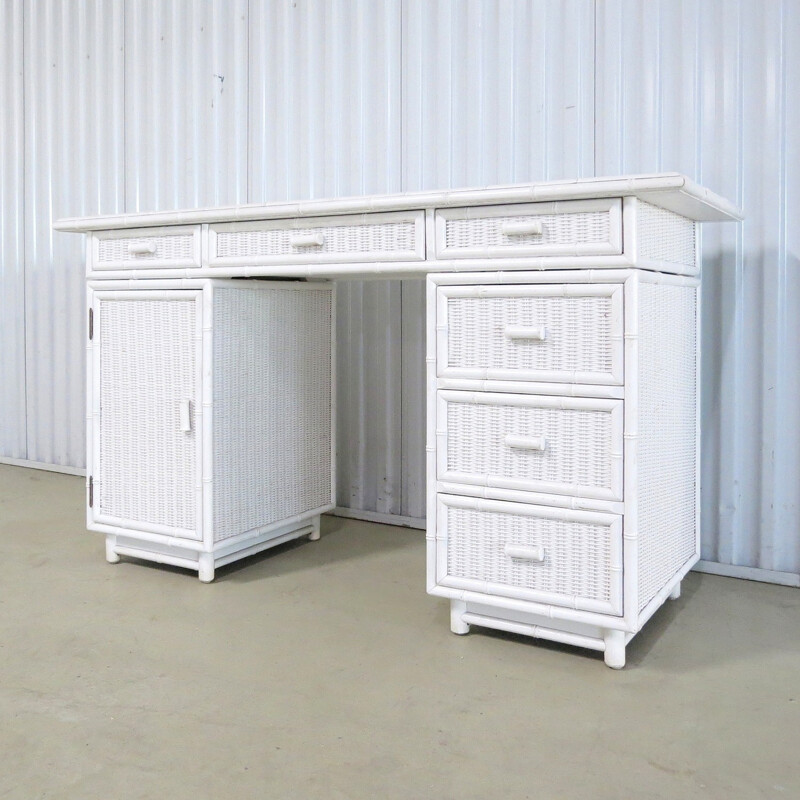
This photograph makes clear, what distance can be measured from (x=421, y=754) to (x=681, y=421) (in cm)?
105

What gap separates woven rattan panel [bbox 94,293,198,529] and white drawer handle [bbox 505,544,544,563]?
897 millimetres

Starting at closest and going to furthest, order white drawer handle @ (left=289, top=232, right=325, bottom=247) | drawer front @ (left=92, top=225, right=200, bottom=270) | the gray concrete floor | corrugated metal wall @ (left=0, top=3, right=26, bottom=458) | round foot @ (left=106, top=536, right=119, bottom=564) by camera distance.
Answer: the gray concrete floor → white drawer handle @ (left=289, top=232, right=325, bottom=247) → drawer front @ (left=92, top=225, right=200, bottom=270) → round foot @ (left=106, top=536, right=119, bottom=564) → corrugated metal wall @ (left=0, top=3, right=26, bottom=458)

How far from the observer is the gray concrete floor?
54.9 inches

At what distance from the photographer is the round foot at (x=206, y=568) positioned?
2.36 meters

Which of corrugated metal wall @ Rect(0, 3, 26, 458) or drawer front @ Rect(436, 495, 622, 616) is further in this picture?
corrugated metal wall @ Rect(0, 3, 26, 458)

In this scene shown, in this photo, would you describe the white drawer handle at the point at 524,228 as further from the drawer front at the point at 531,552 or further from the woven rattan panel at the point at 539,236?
the drawer front at the point at 531,552

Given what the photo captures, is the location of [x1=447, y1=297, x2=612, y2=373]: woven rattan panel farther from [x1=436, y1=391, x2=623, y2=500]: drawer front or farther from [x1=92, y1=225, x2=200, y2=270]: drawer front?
[x1=92, y1=225, x2=200, y2=270]: drawer front

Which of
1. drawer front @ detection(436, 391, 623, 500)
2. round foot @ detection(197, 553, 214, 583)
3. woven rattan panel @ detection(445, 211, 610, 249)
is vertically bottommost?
round foot @ detection(197, 553, 214, 583)

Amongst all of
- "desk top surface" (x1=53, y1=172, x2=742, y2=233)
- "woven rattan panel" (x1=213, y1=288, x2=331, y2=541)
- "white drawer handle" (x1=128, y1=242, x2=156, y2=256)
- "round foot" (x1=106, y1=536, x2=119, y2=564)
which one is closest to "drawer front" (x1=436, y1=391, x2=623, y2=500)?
"desk top surface" (x1=53, y1=172, x2=742, y2=233)

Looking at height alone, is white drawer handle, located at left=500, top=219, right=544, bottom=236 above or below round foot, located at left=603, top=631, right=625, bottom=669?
above

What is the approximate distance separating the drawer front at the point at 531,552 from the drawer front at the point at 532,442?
0.06 metres

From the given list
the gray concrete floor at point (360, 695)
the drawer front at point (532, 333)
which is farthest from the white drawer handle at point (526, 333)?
the gray concrete floor at point (360, 695)

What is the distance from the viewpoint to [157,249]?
2.38 meters

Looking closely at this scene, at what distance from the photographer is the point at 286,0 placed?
3.15 m
